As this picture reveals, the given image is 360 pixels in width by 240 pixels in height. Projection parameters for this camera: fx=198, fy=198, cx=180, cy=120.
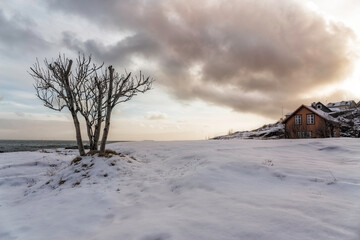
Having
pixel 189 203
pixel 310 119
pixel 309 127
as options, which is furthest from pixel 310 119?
pixel 189 203

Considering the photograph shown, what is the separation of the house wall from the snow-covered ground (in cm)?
2642

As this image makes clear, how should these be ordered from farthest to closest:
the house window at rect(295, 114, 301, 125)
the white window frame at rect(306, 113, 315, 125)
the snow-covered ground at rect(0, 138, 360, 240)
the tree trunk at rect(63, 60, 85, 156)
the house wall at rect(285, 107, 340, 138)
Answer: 1. the house window at rect(295, 114, 301, 125)
2. the white window frame at rect(306, 113, 315, 125)
3. the house wall at rect(285, 107, 340, 138)
4. the tree trunk at rect(63, 60, 85, 156)
5. the snow-covered ground at rect(0, 138, 360, 240)

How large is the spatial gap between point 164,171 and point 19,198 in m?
5.70

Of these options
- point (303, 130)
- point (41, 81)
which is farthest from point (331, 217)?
point (303, 130)

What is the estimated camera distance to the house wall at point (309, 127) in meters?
31.7

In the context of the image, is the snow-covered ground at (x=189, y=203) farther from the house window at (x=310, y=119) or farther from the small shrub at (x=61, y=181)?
the house window at (x=310, y=119)

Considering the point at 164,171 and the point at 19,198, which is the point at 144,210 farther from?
the point at 19,198

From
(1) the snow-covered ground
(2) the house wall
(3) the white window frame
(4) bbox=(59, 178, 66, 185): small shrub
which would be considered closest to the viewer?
(1) the snow-covered ground

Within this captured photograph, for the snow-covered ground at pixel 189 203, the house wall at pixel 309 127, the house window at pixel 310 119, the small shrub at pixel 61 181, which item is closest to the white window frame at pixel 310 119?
the house window at pixel 310 119

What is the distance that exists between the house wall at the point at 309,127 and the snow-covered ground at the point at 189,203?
86.7 feet

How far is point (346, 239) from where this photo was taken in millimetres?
3158

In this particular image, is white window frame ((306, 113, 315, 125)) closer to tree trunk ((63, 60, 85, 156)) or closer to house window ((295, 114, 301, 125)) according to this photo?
house window ((295, 114, 301, 125))

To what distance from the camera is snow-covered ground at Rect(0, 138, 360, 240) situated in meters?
3.66

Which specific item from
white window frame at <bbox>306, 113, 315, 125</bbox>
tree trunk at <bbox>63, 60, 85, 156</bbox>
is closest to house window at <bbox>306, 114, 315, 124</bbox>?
white window frame at <bbox>306, 113, 315, 125</bbox>
